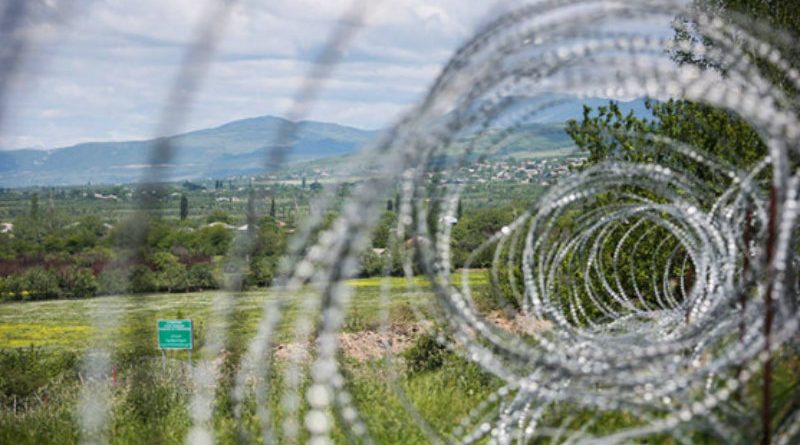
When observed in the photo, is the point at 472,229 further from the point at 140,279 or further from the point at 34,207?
the point at 34,207

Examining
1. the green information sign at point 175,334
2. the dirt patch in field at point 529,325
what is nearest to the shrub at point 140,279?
the green information sign at point 175,334

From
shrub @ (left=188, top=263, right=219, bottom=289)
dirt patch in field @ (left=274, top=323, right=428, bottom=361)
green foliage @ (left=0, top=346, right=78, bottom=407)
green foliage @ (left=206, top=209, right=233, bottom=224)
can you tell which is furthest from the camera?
shrub @ (left=188, top=263, right=219, bottom=289)

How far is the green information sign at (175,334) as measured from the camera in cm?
1647

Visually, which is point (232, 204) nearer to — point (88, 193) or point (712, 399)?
point (88, 193)

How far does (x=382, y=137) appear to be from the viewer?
3.98 meters

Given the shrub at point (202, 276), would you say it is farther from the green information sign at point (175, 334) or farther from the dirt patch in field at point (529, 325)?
the dirt patch in field at point (529, 325)

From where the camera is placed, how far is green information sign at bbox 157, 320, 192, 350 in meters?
16.5

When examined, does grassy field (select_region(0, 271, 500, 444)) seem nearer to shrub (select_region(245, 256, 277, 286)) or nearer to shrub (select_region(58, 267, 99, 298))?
shrub (select_region(245, 256, 277, 286))

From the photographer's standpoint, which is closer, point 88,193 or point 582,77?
point 582,77

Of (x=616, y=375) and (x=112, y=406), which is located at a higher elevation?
(x=616, y=375)

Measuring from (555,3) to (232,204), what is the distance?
33.1 meters

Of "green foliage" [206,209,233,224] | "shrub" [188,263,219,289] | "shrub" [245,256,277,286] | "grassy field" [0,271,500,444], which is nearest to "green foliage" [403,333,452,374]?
"grassy field" [0,271,500,444]

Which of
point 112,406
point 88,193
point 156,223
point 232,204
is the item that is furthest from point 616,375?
point 88,193

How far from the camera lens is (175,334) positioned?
16562 millimetres
